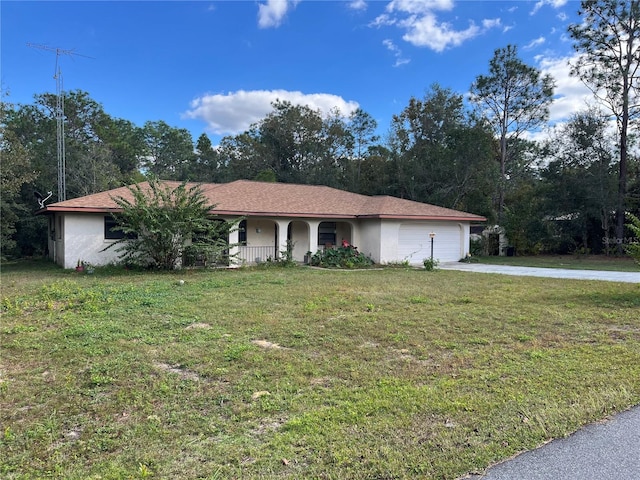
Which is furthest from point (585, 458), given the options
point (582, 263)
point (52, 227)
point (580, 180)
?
point (580, 180)

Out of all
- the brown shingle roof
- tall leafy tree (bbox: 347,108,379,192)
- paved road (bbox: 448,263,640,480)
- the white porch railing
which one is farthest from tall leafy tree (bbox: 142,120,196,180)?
paved road (bbox: 448,263,640,480)

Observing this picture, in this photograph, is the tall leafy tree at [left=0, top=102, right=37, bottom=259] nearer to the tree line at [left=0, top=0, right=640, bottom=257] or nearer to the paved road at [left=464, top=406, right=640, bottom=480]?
the tree line at [left=0, top=0, right=640, bottom=257]

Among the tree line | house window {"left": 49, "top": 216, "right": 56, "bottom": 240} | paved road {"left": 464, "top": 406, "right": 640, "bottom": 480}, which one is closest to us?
paved road {"left": 464, "top": 406, "right": 640, "bottom": 480}

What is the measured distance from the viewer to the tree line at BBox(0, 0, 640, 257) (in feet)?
72.9

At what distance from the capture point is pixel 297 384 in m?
3.76

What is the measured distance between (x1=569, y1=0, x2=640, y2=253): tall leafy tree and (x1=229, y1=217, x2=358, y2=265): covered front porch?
16.3 metres

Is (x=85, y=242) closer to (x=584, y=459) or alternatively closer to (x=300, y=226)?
(x=300, y=226)

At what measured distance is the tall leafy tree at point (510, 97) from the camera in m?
26.5

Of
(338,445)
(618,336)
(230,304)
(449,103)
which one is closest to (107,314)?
(230,304)

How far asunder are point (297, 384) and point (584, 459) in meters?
2.31

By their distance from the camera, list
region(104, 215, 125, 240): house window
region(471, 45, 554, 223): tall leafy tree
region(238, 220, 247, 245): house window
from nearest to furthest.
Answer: region(104, 215, 125, 240): house window < region(238, 220, 247, 245): house window < region(471, 45, 554, 223): tall leafy tree

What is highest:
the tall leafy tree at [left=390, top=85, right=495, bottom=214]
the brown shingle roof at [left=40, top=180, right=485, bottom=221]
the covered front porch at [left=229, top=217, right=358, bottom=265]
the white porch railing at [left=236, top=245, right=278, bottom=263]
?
the tall leafy tree at [left=390, top=85, right=495, bottom=214]

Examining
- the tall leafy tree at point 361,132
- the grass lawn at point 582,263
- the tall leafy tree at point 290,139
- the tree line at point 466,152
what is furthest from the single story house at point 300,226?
the tall leafy tree at point 361,132

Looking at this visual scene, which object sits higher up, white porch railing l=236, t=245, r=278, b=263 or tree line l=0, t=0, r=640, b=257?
tree line l=0, t=0, r=640, b=257
